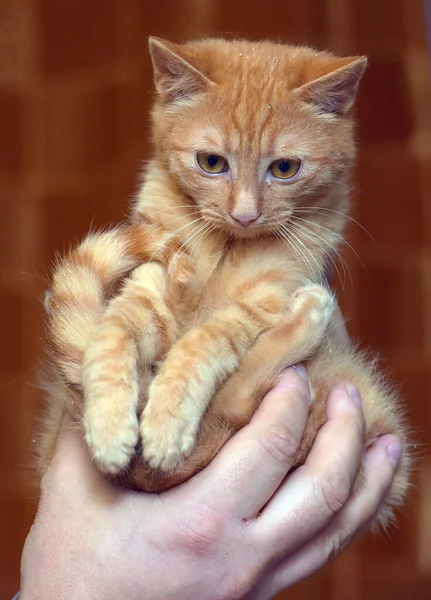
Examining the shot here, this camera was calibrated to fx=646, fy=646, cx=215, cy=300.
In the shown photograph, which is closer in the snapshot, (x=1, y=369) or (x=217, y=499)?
(x=217, y=499)

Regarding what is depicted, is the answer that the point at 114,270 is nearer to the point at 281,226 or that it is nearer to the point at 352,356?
the point at 281,226

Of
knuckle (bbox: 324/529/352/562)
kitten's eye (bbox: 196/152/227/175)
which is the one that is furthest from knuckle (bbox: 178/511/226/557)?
kitten's eye (bbox: 196/152/227/175)

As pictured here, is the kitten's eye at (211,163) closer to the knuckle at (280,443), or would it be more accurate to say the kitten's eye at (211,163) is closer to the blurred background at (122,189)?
the knuckle at (280,443)

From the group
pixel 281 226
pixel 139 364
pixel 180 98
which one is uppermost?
pixel 180 98

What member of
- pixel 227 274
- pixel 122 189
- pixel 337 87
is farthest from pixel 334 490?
pixel 122 189

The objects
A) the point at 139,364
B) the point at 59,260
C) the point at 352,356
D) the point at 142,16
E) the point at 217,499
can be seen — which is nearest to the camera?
the point at 217,499

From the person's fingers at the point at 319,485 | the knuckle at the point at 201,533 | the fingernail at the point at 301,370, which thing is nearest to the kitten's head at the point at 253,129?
the fingernail at the point at 301,370

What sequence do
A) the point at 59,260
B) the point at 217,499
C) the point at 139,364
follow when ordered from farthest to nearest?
the point at 59,260 < the point at 139,364 < the point at 217,499

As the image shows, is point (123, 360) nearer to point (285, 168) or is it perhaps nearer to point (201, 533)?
point (201, 533)

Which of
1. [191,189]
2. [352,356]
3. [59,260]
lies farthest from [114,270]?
[352,356]

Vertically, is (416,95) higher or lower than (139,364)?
higher
